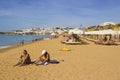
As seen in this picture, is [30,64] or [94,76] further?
[30,64]

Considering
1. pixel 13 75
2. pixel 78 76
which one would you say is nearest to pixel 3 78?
pixel 13 75

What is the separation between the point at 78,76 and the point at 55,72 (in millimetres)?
1158

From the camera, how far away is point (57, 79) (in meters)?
7.43

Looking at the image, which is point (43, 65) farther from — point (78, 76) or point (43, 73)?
point (78, 76)

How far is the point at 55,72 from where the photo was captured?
8680 millimetres

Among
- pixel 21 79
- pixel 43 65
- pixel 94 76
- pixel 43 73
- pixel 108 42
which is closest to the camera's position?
pixel 21 79

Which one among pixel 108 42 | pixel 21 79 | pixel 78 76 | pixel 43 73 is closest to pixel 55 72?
pixel 43 73

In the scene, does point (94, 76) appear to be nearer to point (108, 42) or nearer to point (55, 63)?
point (55, 63)

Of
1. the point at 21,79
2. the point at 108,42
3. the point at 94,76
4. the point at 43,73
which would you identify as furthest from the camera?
the point at 108,42

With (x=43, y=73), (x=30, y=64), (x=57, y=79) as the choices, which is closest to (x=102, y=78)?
(x=57, y=79)

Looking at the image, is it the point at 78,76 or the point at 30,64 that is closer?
the point at 78,76

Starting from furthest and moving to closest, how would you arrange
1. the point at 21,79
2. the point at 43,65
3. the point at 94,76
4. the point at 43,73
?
the point at 43,65 → the point at 43,73 → the point at 94,76 → the point at 21,79

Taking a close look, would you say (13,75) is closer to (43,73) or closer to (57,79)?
(43,73)

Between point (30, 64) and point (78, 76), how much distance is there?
3472 millimetres
